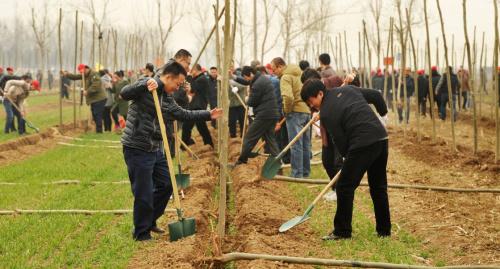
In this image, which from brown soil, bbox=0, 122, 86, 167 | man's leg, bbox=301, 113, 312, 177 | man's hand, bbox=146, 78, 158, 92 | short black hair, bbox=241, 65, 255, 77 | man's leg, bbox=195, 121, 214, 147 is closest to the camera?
man's hand, bbox=146, 78, 158, 92

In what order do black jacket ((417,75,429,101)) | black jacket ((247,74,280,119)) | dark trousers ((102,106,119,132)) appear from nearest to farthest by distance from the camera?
black jacket ((247,74,280,119)), dark trousers ((102,106,119,132)), black jacket ((417,75,429,101))

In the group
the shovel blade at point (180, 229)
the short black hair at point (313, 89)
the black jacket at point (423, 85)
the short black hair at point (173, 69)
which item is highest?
the black jacket at point (423, 85)

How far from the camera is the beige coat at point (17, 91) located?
17.9 metres

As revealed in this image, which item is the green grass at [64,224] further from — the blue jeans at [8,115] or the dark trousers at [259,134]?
the blue jeans at [8,115]

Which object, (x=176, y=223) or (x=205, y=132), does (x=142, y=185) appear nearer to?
(x=176, y=223)

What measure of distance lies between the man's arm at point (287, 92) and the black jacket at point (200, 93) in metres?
4.56

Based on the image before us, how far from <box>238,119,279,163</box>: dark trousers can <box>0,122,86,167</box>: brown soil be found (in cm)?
558

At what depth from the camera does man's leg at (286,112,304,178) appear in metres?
10.3

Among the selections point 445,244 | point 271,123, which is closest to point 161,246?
point 445,244

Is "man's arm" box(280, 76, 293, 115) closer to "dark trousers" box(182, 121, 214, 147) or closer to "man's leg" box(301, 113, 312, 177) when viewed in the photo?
"man's leg" box(301, 113, 312, 177)

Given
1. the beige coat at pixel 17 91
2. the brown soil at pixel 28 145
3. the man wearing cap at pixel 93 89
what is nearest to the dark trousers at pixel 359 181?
the brown soil at pixel 28 145

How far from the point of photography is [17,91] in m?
18.0

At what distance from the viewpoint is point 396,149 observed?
15023mm

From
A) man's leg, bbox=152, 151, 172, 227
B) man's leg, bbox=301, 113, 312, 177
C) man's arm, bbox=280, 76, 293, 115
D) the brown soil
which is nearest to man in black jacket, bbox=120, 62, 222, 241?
man's leg, bbox=152, 151, 172, 227
